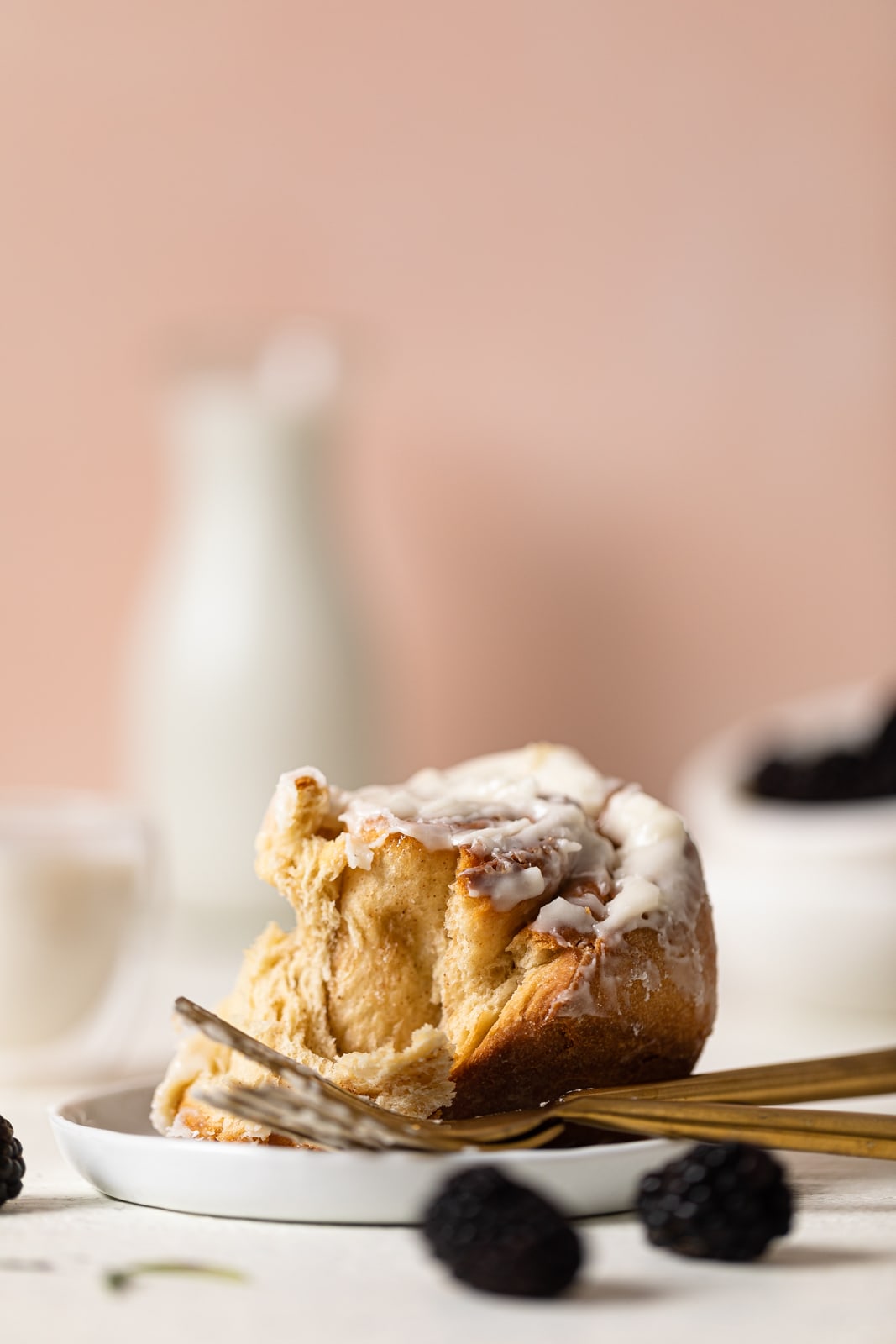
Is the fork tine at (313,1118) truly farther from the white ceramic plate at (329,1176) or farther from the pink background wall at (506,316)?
the pink background wall at (506,316)

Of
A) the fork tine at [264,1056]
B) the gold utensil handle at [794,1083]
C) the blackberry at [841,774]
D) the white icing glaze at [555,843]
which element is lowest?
the fork tine at [264,1056]

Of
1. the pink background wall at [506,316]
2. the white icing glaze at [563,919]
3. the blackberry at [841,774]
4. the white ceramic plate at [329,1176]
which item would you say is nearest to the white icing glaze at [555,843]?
the white icing glaze at [563,919]

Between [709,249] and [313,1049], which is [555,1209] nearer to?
[313,1049]

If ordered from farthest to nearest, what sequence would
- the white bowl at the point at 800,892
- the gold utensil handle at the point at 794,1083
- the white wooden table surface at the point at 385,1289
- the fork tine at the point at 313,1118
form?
1. the white bowl at the point at 800,892
2. the gold utensil handle at the point at 794,1083
3. the fork tine at the point at 313,1118
4. the white wooden table surface at the point at 385,1289

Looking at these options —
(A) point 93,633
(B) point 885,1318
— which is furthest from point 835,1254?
(A) point 93,633

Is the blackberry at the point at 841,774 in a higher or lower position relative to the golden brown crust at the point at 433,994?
higher

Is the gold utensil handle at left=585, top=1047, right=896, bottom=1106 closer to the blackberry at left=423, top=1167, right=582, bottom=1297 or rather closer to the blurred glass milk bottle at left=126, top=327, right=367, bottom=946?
the blackberry at left=423, top=1167, right=582, bottom=1297
